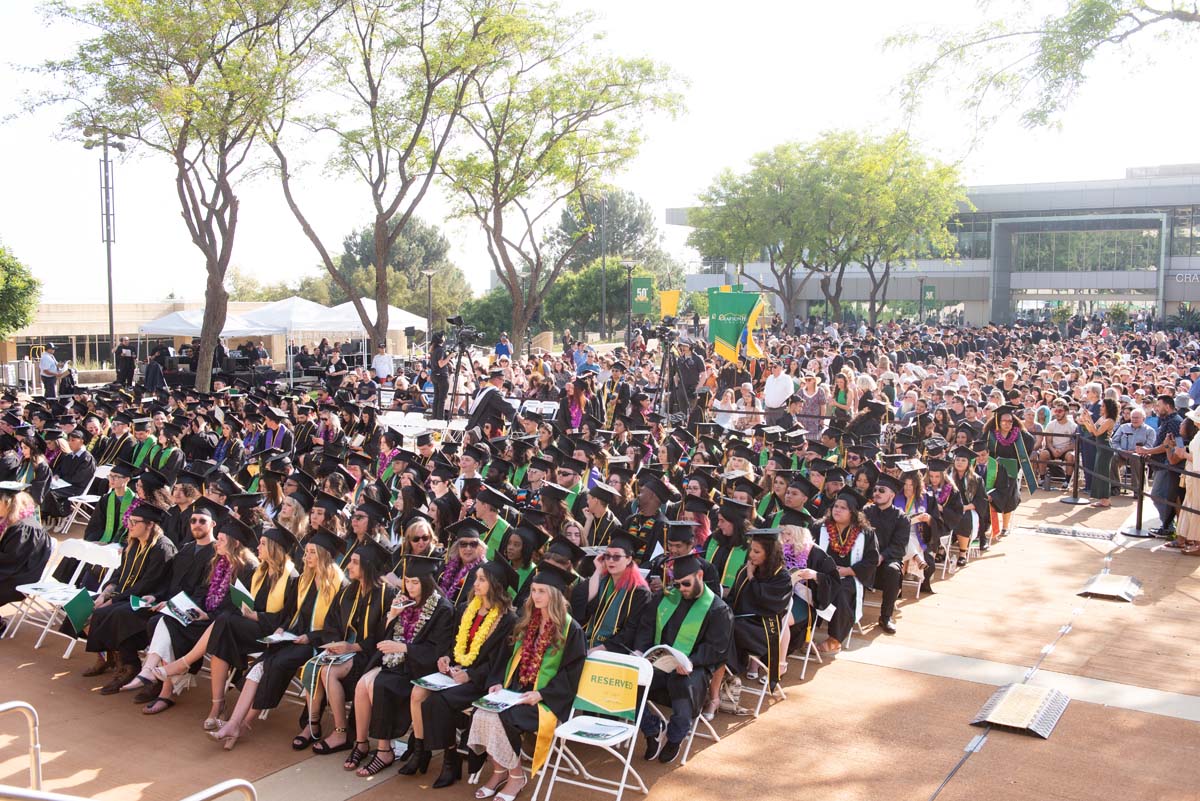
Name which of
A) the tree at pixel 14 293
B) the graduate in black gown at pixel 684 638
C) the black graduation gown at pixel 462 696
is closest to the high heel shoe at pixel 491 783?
the black graduation gown at pixel 462 696

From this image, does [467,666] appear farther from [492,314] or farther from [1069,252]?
[1069,252]

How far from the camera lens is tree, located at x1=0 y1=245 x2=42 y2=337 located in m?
34.3

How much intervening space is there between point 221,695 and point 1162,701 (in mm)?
6475

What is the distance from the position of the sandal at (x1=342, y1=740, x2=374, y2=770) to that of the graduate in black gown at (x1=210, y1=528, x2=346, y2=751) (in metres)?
0.36

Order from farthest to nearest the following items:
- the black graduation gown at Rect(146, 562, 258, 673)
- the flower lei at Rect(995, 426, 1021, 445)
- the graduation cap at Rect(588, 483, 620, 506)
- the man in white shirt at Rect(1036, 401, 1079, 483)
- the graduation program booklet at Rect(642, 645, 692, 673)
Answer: the man in white shirt at Rect(1036, 401, 1079, 483)
the flower lei at Rect(995, 426, 1021, 445)
the graduation cap at Rect(588, 483, 620, 506)
the black graduation gown at Rect(146, 562, 258, 673)
the graduation program booklet at Rect(642, 645, 692, 673)

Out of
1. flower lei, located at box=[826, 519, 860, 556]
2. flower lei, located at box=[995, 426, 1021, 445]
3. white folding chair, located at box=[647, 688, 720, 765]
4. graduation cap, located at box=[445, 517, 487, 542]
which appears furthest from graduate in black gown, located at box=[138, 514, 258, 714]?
flower lei, located at box=[995, 426, 1021, 445]

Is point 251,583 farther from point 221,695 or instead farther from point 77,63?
point 77,63

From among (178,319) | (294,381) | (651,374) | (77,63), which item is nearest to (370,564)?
(651,374)

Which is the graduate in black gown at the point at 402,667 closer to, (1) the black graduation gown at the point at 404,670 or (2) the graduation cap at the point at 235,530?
(1) the black graduation gown at the point at 404,670

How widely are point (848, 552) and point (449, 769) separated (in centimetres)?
395

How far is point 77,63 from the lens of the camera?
19.4 meters

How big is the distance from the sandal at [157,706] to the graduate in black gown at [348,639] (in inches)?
51.2

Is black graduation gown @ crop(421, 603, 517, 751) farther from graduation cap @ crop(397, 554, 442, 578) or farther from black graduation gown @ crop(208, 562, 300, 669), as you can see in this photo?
black graduation gown @ crop(208, 562, 300, 669)

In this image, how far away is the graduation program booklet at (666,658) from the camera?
6.32 m
